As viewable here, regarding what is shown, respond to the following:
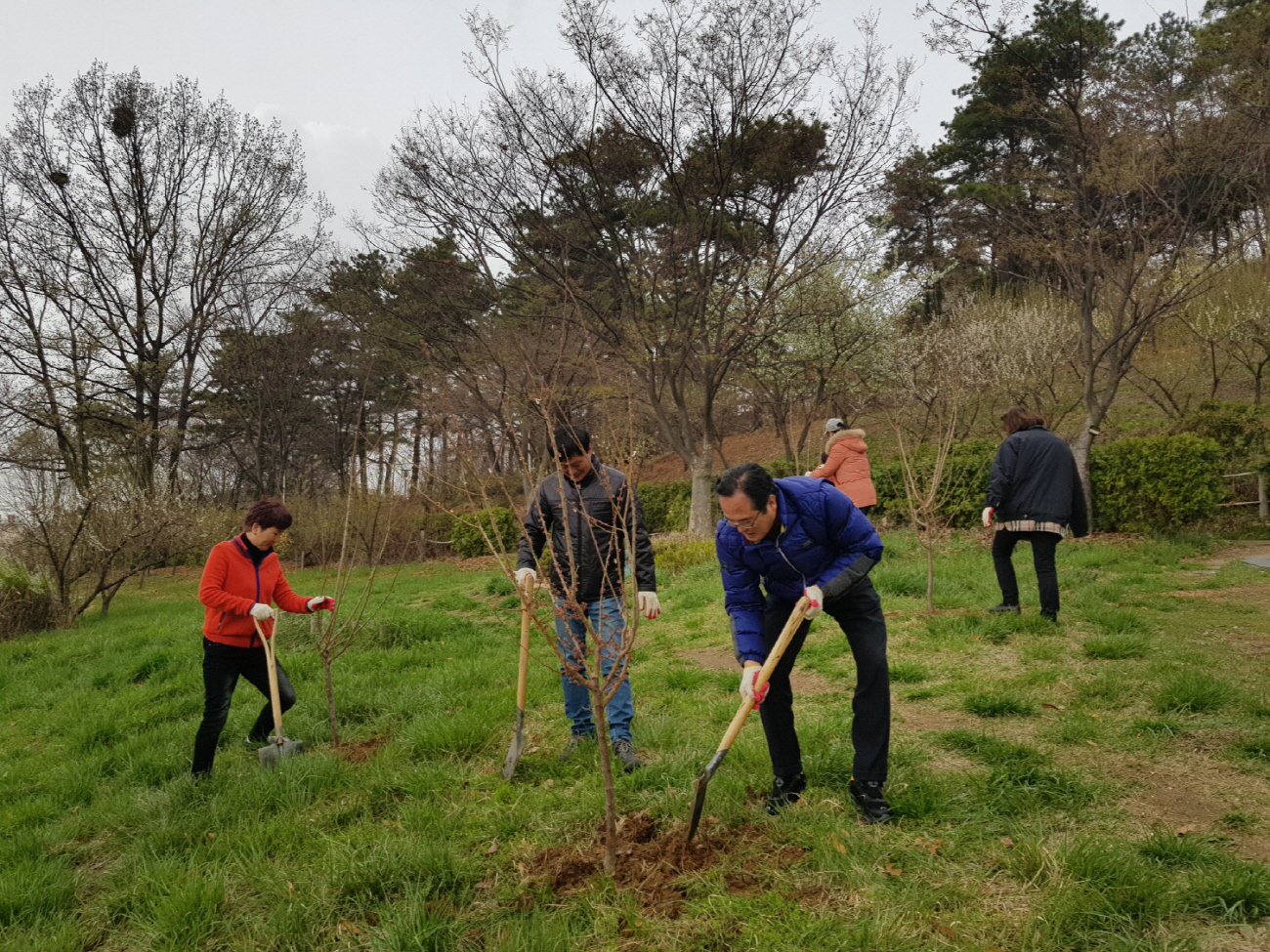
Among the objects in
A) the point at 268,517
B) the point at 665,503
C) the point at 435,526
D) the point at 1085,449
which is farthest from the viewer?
the point at 435,526

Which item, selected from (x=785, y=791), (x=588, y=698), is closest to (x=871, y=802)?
(x=785, y=791)

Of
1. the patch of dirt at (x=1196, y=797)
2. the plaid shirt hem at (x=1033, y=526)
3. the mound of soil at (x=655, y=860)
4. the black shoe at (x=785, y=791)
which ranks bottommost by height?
the patch of dirt at (x=1196, y=797)

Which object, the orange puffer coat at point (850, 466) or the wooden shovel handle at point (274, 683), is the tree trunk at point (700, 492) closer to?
the orange puffer coat at point (850, 466)

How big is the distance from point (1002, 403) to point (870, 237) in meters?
5.49

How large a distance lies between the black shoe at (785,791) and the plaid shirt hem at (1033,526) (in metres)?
3.46

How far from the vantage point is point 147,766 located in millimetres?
4539

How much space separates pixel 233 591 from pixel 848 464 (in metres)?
6.52

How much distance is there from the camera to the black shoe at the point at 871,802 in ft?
9.84

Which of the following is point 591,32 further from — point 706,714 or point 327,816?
point 327,816

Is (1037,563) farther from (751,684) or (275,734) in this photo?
(275,734)

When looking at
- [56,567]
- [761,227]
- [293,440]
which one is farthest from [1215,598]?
[293,440]

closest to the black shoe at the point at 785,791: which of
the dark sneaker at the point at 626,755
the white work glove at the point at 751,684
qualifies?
the white work glove at the point at 751,684

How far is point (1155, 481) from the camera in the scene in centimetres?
980

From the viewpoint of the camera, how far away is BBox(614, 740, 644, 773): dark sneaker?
3.75 meters
